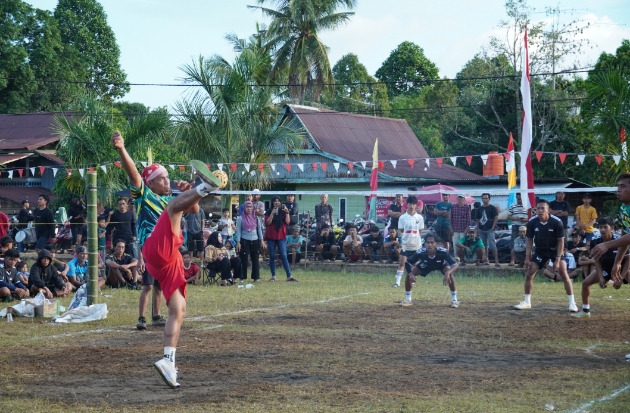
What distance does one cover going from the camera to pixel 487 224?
2027cm

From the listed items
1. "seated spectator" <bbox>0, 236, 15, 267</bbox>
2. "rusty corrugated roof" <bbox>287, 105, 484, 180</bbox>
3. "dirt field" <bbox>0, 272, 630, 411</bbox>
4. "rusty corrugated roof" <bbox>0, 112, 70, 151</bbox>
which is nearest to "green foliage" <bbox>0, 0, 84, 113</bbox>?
"rusty corrugated roof" <bbox>0, 112, 70, 151</bbox>

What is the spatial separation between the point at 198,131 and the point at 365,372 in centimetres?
2088

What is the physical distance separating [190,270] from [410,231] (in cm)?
522

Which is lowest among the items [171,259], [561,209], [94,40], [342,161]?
[171,259]

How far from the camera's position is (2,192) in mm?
44188

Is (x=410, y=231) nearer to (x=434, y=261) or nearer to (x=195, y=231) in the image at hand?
(x=434, y=261)

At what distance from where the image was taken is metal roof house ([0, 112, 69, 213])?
144ft

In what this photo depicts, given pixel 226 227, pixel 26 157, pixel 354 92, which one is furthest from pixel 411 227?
pixel 354 92

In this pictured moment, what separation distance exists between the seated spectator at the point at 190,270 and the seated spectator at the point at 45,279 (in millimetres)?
3413

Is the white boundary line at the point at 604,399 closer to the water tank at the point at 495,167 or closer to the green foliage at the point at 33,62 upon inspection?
the water tank at the point at 495,167

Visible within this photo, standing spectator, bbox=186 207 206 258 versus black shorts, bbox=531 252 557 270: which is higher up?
standing spectator, bbox=186 207 206 258

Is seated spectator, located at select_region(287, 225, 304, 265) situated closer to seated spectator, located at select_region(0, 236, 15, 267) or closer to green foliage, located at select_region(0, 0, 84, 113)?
seated spectator, located at select_region(0, 236, 15, 267)

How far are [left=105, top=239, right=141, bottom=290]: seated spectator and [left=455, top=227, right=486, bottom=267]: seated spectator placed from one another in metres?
8.22

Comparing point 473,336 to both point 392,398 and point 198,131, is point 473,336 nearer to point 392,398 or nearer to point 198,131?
point 392,398
